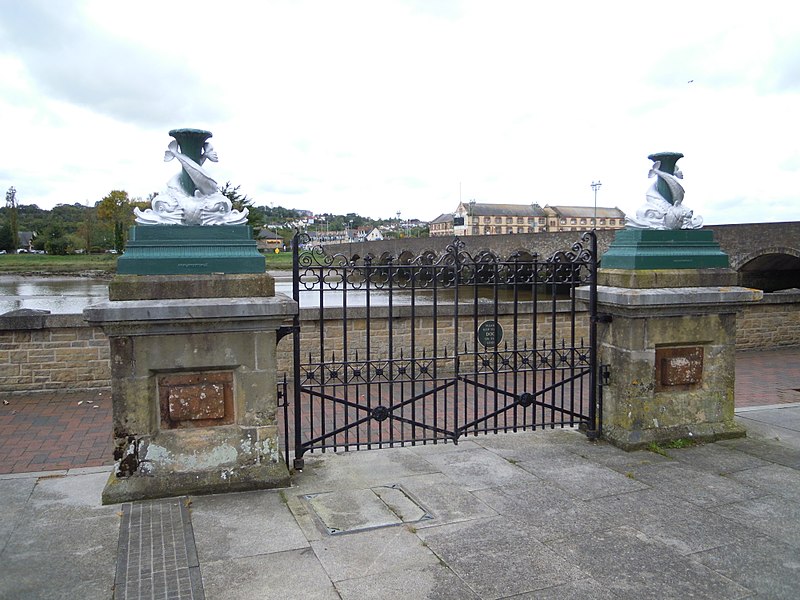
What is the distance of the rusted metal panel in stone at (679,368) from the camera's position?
575 cm

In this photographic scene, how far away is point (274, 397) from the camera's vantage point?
4.71 m

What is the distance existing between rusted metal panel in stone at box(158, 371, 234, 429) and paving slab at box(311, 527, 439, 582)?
4.32ft

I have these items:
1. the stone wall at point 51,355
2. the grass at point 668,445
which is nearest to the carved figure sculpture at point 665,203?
the grass at point 668,445

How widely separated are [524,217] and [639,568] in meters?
99.8

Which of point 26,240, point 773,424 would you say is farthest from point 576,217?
point 773,424

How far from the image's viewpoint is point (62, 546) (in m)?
3.76

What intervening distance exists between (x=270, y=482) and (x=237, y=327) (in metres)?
1.18

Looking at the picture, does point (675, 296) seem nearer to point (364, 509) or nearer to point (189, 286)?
point (364, 509)

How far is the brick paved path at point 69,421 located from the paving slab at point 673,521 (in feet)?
13.7

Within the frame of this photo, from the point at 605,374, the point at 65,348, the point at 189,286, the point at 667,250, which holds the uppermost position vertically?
the point at 667,250

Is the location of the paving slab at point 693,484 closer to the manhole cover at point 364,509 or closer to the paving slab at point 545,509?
the paving slab at point 545,509

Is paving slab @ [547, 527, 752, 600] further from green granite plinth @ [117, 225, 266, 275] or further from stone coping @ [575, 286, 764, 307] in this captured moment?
green granite plinth @ [117, 225, 266, 275]

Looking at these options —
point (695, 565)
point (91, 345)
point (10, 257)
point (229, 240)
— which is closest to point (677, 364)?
point (695, 565)

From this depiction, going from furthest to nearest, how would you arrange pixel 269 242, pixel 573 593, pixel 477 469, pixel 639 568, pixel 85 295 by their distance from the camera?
pixel 269 242, pixel 85 295, pixel 477 469, pixel 639 568, pixel 573 593
